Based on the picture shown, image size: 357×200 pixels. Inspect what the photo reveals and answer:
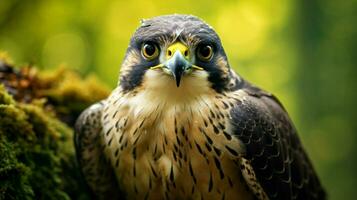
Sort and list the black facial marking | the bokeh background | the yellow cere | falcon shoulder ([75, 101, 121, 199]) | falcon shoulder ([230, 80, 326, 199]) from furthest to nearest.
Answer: the bokeh background, falcon shoulder ([75, 101, 121, 199]), falcon shoulder ([230, 80, 326, 199]), the black facial marking, the yellow cere

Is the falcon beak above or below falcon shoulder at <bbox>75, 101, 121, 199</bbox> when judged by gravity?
above

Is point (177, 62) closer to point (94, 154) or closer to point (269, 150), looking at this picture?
point (269, 150)

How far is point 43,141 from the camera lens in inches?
149

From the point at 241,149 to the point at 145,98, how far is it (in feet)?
2.43

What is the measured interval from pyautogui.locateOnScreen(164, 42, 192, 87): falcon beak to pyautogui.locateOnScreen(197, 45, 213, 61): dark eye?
0.41ft

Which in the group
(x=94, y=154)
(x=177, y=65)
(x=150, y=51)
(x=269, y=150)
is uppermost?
(x=150, y=51)

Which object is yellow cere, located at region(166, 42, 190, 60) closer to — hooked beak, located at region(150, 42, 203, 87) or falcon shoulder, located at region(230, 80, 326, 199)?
hooked beak, located at region(150, 42, 203, 87)

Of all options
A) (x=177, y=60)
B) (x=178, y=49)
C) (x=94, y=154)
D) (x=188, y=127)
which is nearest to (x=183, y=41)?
(x=178, y=49)

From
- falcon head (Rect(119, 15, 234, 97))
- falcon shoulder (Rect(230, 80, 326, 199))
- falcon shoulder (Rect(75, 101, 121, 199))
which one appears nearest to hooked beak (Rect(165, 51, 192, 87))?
falcon head (Rect(119, 15, 234, 97))

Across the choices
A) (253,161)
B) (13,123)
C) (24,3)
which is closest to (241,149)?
(253,161)

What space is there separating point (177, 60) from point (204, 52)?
1.09 ft

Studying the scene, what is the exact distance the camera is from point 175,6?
392 inches

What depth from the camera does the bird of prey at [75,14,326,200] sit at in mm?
3393

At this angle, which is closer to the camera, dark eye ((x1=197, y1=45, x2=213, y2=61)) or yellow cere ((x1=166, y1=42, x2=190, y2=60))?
yellow cere ((x1=166, y1=42, x2=190, y2=60))
